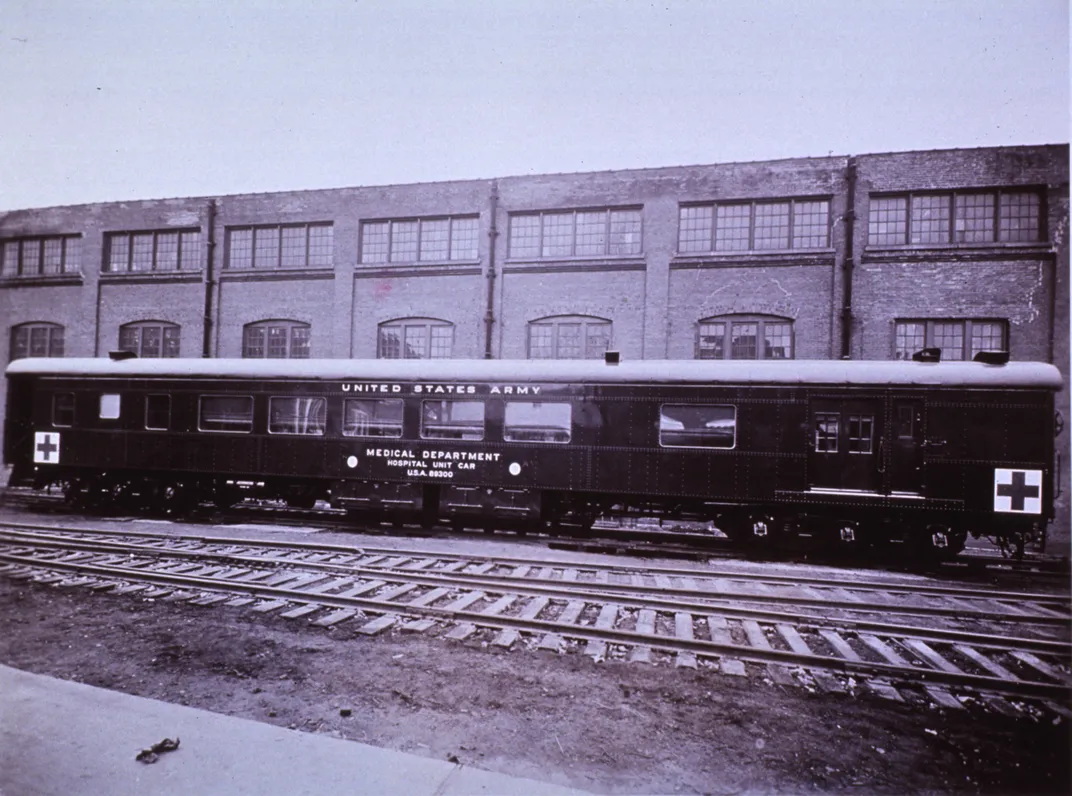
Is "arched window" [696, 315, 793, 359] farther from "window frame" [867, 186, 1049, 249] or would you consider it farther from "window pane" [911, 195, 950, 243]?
"window pane" [911, 195, 950, 243]

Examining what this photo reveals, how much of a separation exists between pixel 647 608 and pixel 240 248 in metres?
17.6

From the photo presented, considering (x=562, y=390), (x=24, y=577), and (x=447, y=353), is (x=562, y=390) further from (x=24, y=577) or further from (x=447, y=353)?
(x=24, y=577)

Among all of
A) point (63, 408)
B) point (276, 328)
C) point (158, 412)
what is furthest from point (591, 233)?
point (63, 408)

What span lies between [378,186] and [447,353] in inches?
225

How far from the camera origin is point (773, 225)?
47.4 ft

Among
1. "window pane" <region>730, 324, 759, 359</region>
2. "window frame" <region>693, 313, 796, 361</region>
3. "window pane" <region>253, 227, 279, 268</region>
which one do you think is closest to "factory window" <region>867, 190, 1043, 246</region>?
"window frame" <region>693, 313, 796, 361</region>

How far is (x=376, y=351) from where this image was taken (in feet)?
54.3

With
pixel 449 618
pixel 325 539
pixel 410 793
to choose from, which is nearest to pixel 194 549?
pixel 325 539

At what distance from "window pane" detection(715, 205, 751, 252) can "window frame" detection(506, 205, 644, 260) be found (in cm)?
208

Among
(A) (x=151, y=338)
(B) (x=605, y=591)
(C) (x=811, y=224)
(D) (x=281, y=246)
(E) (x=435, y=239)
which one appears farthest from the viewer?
(A) (x=151, y=338)

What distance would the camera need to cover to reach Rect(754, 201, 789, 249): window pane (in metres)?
14.4

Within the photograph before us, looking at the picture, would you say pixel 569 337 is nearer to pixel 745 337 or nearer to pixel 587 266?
pixel 587 266

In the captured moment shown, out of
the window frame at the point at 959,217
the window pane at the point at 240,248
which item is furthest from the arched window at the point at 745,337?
the window pane at the point at 240,248

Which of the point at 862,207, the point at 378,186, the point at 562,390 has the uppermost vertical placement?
the point at 378,186
